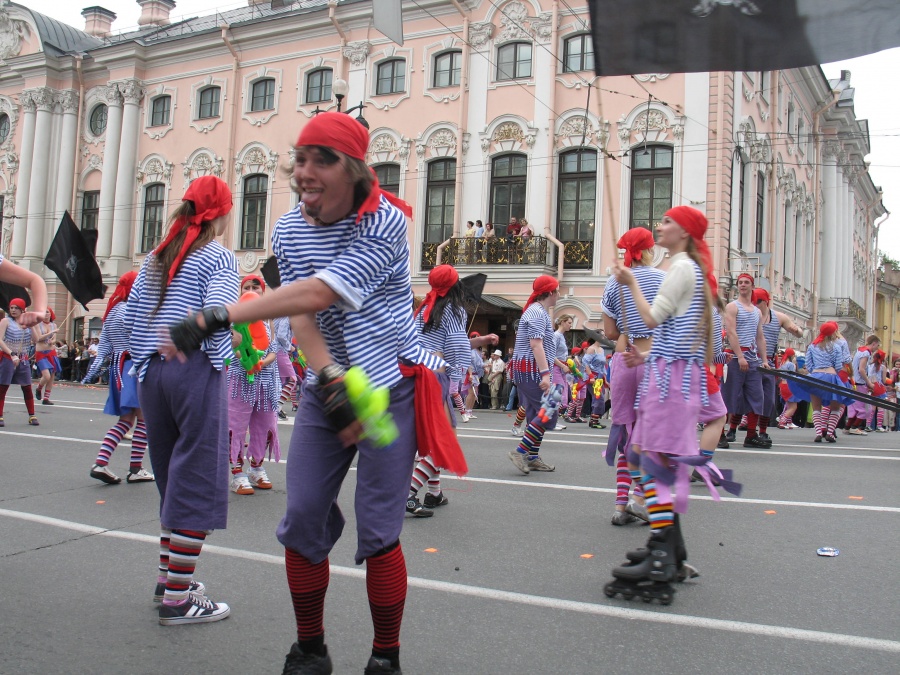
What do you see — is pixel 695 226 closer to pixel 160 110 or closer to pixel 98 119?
pixel 160 110

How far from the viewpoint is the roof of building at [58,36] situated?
34531 millimetres

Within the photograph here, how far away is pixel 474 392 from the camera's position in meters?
19.3

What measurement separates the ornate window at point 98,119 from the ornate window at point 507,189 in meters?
17.3

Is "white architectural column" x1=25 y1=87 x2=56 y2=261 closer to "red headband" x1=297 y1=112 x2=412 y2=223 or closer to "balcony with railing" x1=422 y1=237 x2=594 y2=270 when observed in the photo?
"balcony with railing" x1=422 y1=237 x2=594 y2=270

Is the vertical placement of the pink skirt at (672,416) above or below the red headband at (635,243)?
below

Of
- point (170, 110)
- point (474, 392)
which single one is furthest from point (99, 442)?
point (170, 110)

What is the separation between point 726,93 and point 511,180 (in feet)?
20.7

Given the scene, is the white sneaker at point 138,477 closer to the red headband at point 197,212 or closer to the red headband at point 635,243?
the red headband at point 197,212

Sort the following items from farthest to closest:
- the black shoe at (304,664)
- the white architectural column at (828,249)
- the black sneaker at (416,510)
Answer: the white architectural column at (828,249) < the black sneaker at (416,510) < the black shoe at (304,664)

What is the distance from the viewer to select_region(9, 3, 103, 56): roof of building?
34531 mm

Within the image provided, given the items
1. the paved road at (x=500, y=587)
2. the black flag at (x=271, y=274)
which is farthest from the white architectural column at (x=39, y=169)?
the paved road at (x=500, y=587)

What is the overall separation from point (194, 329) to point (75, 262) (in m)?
11.7

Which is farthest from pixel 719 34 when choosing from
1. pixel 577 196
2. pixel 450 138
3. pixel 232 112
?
pixel 232 112

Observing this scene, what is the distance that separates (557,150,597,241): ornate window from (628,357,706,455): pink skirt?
20.2 m
